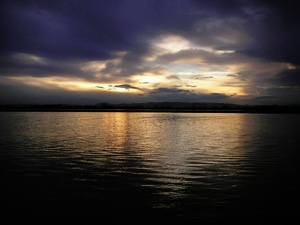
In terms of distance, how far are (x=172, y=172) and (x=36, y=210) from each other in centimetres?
804

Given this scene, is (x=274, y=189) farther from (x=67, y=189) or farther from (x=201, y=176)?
(x=67, y=189)

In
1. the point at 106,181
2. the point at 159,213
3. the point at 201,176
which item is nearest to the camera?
the point at 159,213

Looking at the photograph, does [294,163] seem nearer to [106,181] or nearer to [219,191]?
[219,191]

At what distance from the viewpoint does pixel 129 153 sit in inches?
Result: 942

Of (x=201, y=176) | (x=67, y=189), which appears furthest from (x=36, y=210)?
(x=201, y=176)

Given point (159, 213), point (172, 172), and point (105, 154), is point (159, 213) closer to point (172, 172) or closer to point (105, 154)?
point (172, 172)

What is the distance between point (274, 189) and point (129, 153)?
42.4ft

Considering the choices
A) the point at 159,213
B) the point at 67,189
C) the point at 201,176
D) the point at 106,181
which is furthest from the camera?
the point at 201,176

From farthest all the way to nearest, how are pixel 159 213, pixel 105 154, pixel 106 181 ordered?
pixel 105 154 < pixel 106 181 < pixel 159 213

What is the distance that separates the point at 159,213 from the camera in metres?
10.0

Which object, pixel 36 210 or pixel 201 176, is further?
pixel 201 176

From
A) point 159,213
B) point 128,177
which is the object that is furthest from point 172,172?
point 159,213

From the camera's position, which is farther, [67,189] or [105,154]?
[105,154]

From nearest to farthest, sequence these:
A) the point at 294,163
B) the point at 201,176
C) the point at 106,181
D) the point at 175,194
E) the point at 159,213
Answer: the point at 159,213 < the point at 175,194 < the point at 106,181 < the point at 201,176 < the point at 294,163
